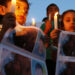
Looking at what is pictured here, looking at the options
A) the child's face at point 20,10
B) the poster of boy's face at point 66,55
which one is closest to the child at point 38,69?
the poster of boy's face at point 66,55

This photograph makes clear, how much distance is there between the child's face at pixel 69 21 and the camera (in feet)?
4.06

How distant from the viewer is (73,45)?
1.01 metres

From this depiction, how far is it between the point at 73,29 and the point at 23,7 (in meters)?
0.32

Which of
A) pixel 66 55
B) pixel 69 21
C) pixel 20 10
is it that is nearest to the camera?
pixel 66 55

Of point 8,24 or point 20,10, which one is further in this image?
point 20,10

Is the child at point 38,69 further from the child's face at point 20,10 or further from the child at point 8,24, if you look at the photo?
the child's face at point 20,10

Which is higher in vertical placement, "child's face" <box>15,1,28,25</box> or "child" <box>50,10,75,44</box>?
"child's face" <box>15,1,28,25</box>

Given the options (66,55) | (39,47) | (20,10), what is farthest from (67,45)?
(20,10)

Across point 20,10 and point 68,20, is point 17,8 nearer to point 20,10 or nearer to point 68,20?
point 20,10

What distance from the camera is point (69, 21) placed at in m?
1.29

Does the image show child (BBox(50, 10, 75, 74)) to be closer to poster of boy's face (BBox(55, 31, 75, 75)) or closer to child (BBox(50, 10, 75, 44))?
child (BBox(50, 10, 75, 44))

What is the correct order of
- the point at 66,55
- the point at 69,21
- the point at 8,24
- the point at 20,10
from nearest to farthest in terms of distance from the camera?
the point at 8,24
the point at 66,55
the point at 20,10
the point at 69,21

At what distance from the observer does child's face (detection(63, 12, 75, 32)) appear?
1.24 metres

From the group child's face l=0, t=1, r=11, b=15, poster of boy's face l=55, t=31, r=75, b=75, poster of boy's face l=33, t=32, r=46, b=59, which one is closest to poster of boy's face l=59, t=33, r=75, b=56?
poster of boy's face l=55, t=31, r=75, b=75
